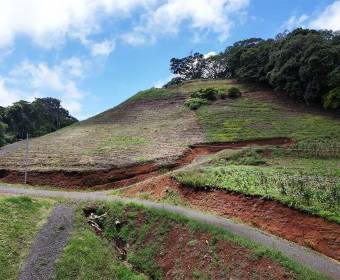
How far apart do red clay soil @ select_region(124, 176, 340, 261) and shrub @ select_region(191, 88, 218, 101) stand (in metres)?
31.3

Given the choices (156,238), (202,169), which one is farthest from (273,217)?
(202,169)

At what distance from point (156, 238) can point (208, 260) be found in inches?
130

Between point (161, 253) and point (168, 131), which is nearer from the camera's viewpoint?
point (161, 253)

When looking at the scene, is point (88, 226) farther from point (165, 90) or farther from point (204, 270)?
point (165, 90)

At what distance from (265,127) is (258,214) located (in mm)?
23066

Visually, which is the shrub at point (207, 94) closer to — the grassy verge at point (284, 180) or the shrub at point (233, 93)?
the shrub at point (233, 93)

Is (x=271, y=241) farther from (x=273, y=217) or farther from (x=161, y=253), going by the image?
(x=161, y=253)

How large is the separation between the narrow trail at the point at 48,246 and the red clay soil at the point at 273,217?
206 inches

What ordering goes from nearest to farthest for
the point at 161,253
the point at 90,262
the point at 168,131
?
the point at 90,262 → the point at 161,253 → the point at 168,131

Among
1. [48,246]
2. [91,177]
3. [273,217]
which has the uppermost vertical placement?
[91,177]

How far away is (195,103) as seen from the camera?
51656mm

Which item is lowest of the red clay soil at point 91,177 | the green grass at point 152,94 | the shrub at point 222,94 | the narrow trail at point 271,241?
the narrow trail at point 271,241

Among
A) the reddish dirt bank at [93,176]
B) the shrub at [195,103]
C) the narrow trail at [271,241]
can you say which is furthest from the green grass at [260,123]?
the narrow trail at [271,241]

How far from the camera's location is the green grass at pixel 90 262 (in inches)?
613
